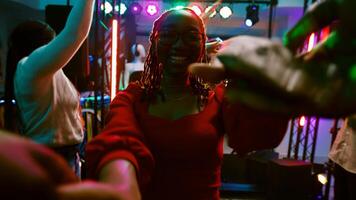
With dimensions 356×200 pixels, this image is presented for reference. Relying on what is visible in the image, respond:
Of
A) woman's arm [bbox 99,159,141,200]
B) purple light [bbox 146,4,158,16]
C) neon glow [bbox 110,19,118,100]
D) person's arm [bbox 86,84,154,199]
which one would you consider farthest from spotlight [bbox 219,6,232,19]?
woman's arm [bbox 99,159,141,200]

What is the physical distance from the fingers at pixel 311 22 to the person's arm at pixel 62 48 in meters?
0.72

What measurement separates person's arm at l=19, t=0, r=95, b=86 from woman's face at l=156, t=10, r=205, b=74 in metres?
0.27

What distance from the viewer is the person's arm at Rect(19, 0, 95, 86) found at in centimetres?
96

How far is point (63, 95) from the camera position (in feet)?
3.85

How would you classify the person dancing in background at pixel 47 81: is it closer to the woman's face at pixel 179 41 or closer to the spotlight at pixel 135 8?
the woman's face at pixel 179 41

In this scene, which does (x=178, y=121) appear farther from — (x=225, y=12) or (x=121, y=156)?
(x=225, y=12)

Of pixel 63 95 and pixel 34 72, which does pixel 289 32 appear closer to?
pixel 34 72

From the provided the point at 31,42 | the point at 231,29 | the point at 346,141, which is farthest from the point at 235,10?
the point at 31,42

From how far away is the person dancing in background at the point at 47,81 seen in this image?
0.98 meters

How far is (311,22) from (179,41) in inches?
17.3

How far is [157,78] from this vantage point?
0.90 meters

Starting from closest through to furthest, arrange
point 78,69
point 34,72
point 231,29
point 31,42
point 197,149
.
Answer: point 197,149 < point 34,72 < point 31,42 < point 78,69 < point 231,29

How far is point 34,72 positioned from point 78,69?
0.85 m

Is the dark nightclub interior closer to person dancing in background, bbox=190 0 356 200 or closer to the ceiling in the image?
person dancing in background, bbox=190 0 356 200
